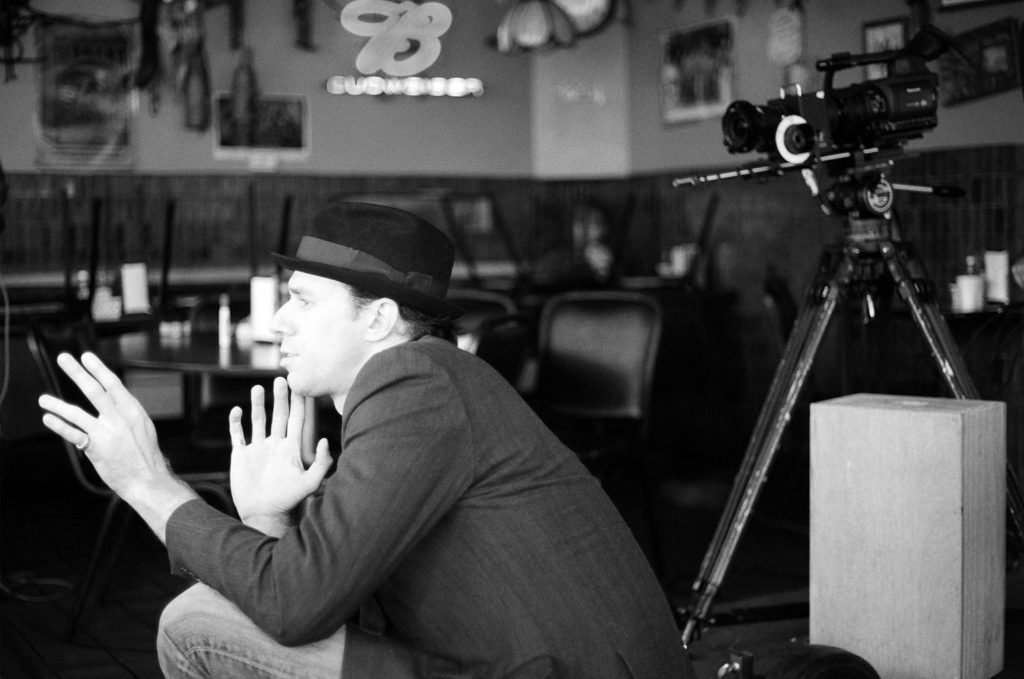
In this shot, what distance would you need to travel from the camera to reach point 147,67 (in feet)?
22.3

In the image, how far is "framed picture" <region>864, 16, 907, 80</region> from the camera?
17.8ft

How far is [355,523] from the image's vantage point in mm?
1640

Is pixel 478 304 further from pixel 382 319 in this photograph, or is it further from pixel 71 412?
pixel 71 412

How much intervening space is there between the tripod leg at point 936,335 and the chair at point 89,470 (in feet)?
6.33

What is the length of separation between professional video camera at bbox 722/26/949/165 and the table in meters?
1.31

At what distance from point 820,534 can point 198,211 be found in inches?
193

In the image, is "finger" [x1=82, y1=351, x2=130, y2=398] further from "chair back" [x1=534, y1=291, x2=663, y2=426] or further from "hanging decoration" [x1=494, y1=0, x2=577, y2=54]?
"hanging decoration" [x1=494, y1=0, x2=577, y2=54]

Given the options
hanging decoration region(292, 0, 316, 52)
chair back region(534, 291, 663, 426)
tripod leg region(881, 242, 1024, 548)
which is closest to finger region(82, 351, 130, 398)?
tripod leg region(881, 242, 1024, 548)

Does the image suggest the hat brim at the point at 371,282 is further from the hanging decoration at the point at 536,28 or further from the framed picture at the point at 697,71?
the framed picture at the point at 697,71

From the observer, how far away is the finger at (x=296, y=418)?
1.87 m

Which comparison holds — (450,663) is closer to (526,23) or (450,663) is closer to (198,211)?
(526,23)

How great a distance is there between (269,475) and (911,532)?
5.23 ft

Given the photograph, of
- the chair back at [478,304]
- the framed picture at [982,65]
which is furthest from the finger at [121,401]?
the framed picture at [982,65]

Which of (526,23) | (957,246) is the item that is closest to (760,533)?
(957,246)
